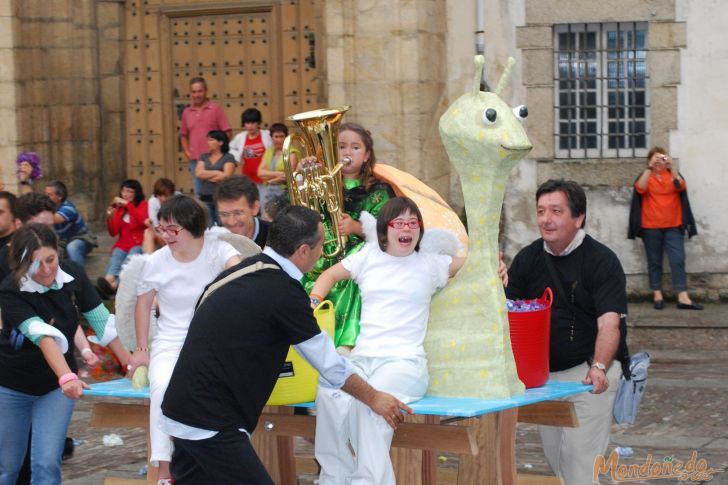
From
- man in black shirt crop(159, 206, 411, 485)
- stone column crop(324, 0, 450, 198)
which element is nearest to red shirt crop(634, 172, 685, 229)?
stone column crop(324, 0, 450, 198)

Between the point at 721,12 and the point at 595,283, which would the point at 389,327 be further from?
the point at 721,12

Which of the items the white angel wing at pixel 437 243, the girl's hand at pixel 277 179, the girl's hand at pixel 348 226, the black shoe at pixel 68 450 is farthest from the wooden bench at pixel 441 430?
the girl's hand at pixel 277 179

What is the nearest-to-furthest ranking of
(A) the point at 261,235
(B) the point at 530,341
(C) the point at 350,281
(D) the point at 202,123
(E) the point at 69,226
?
(B) the point at 530,341 → (C) the point at 350,281 → (A) the point at 261,235 → (E) the point at 69,226 → (D) the point at 202,123

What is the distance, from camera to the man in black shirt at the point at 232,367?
570 cm

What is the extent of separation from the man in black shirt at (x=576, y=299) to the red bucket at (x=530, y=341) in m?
0.26

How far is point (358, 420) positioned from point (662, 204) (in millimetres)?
8290

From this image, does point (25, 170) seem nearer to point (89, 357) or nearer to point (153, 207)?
point (153, 207)

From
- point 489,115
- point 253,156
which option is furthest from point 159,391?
point 253,156

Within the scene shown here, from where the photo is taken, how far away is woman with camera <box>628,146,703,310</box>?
14281 millimetres

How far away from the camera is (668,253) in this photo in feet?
47.3

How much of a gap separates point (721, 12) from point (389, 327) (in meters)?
8.84

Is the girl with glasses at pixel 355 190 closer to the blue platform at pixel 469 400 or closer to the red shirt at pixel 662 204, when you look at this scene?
the blue platform at pixel 469 400

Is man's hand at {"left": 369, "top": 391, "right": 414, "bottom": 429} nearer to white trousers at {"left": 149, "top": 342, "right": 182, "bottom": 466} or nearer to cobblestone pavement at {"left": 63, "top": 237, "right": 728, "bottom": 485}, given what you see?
white trousers at {"left": 149, "top": 342, "right": 182, "bottom": 466}

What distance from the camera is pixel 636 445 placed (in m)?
9.28
